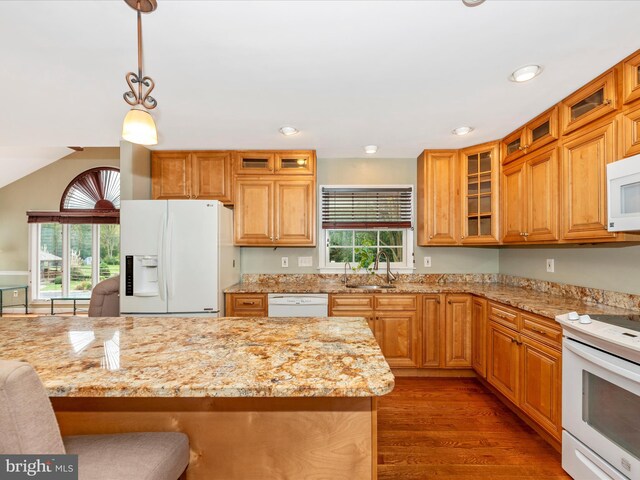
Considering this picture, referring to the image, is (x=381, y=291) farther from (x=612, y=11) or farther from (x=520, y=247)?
(x=612, y=11)

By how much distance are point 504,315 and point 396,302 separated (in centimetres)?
92

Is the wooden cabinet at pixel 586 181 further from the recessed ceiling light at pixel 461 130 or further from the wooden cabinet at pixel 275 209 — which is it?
the wooden cabinet at pixel 275 209

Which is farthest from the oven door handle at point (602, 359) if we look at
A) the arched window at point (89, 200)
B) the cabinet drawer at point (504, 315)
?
the arched window at point (89, 200)

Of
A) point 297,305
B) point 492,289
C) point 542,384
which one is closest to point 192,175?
point 297,305

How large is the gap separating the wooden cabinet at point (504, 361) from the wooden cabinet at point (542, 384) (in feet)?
0.27

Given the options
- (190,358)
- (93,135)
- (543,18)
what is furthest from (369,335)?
(93,135)

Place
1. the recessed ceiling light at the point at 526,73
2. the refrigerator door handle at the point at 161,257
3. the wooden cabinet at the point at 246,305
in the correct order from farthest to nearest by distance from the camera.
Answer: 1. the wooden cabinet at the point at 246,305
2. the refrigerator door handle at the point at 161,257
3. the recessed ceiling light at the point at 526,73

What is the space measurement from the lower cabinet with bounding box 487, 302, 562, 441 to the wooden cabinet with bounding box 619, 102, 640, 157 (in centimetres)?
105

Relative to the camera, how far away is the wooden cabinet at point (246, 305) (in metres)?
2.98

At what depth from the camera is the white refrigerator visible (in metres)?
2.72

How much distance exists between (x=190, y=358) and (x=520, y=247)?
10.7 feet

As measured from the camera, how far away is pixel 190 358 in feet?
3.61

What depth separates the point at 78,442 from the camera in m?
0.98

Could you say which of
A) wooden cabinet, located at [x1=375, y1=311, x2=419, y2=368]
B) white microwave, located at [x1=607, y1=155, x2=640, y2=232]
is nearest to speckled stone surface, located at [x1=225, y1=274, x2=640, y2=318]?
wooden cabinet, located at [x1=375, y1=311, x2=419, y2=368]
